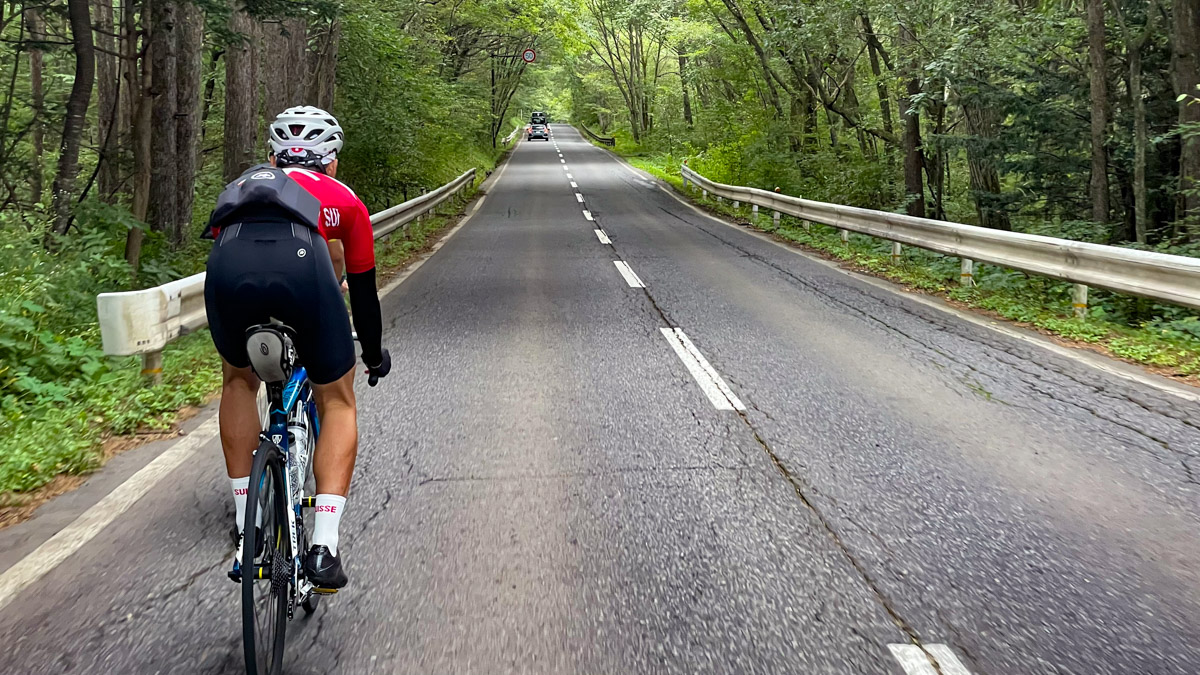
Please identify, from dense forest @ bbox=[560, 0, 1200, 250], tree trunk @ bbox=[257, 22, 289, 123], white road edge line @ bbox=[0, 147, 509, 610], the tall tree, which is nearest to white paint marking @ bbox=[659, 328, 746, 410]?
white road edge line @ bbox=[0, 147, 509, 610]

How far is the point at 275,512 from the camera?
268 centimetres

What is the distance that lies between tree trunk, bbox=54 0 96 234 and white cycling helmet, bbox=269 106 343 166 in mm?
7913

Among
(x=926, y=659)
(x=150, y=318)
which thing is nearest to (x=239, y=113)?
(x=150, y=318)

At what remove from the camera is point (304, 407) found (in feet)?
10.3

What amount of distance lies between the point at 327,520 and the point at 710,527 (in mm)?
1824

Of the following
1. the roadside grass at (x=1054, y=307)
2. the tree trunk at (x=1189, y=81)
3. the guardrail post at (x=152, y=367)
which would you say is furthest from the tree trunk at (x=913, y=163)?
the guardrail post at (x=152, y=367)

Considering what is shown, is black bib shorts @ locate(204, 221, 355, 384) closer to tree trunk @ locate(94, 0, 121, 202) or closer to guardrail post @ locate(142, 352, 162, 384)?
guardrail post @ locate(142, 352, 162, 384)

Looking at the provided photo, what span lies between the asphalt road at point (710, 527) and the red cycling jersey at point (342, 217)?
1.33 m

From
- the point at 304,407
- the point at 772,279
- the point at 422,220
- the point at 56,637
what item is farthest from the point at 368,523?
the point at 422,220

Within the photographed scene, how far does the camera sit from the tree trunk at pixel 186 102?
36.7 feet

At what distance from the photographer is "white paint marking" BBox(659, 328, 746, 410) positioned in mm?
5906

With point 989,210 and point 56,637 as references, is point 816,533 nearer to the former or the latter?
point 56,637

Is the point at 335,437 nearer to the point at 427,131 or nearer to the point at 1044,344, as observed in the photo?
the point at 1044,344

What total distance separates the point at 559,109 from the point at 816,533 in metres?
127
